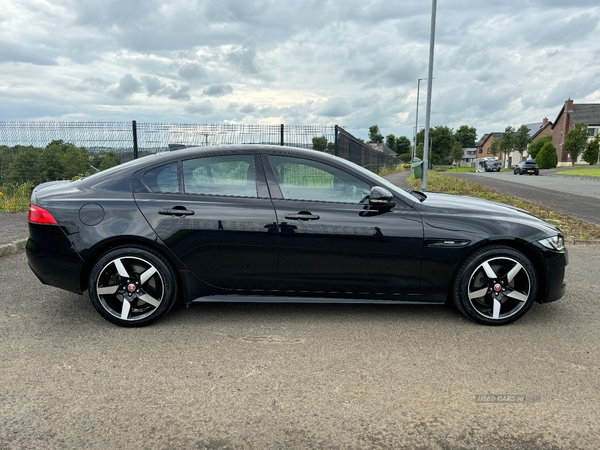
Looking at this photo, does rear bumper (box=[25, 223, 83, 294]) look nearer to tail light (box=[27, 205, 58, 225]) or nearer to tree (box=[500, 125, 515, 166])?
tail light (box=[27, 205, 58, 225])

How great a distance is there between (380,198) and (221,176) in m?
1.37

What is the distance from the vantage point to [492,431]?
2.40m

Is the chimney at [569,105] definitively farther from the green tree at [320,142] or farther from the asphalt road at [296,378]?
the asphalt road at [296,378]

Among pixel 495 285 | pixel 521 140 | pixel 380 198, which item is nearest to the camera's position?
pixel 380 198

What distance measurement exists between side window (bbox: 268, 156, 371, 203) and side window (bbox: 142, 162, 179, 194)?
2.78ft

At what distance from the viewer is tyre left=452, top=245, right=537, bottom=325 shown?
3738 mm

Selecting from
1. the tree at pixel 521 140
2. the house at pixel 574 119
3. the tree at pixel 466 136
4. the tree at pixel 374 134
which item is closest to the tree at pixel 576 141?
the house at pixel 574 119

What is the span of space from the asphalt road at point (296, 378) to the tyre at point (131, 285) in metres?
0.14

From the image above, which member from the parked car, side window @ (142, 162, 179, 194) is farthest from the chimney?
side window @ (142, 162, 179, 194)

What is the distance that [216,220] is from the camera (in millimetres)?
3699

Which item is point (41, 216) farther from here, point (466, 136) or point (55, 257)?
point (466, 136)

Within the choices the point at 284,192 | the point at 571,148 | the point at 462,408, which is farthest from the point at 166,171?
the point at 571,148

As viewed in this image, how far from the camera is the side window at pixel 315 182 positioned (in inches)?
149

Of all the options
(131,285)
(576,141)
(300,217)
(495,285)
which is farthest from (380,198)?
(576,141)
